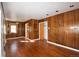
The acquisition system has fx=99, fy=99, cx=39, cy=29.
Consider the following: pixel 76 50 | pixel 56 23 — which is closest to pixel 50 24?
pixel 56 23

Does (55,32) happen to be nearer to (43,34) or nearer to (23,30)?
(43,34)

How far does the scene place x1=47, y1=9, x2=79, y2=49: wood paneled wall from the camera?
4.05 metres

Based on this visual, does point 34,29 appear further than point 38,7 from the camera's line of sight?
Yes

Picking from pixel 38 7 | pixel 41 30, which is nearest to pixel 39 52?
pixel 38 7

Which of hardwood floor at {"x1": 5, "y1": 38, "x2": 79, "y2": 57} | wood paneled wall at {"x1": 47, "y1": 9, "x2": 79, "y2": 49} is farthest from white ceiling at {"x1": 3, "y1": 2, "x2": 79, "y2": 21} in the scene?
hardwood floor at {"x1": 5, "y1": 38, "x2": 79, "y2": 57}

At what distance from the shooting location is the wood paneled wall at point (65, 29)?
405 cm

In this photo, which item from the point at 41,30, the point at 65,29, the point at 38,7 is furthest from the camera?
the point at 41,30

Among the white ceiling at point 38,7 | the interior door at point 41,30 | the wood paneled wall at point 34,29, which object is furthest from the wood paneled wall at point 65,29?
the wood paneled wall at point 34,29

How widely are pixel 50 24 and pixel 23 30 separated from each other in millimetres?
4059

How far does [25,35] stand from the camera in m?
9.13

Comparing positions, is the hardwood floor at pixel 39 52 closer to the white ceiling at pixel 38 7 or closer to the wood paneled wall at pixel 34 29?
the white ceiling at pixel 38 7

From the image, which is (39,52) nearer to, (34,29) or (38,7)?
(38,7)

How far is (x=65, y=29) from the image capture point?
4680 mm

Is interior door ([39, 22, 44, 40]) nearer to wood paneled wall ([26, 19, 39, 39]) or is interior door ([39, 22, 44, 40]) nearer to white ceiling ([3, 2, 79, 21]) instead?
wood paneled wall ([26, 19, 39, 39])
